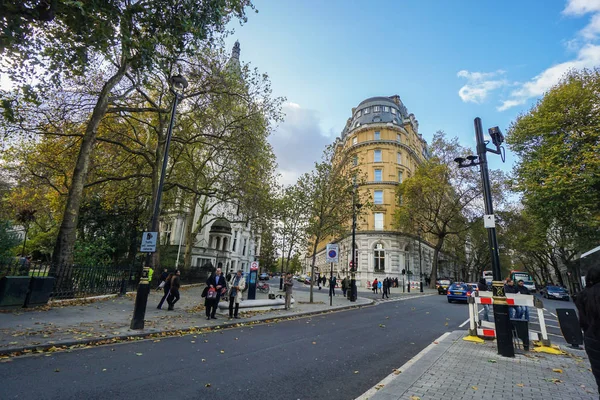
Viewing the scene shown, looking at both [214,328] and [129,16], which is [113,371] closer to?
[214,328]

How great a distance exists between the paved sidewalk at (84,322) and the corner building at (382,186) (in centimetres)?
2914

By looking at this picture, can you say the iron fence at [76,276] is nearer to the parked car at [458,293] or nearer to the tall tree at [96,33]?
the tall tree at [96,33]

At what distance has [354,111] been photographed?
57438mm

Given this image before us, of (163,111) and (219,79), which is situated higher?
(219,79)

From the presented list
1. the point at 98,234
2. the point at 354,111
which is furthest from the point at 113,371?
the point at 354,111

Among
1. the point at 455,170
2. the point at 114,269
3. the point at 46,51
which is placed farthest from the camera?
the point at 455,170

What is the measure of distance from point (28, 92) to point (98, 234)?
16690 mm

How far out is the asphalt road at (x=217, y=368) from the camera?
4070mm

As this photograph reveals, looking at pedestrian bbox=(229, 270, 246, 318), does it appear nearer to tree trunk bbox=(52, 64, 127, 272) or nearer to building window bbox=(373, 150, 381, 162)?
tree trunk bbox=(52, 64, 127, 272)

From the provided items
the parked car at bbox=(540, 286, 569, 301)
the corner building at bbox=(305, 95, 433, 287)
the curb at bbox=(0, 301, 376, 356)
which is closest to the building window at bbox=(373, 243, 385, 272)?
the corner building at bbox=(305, 95, 433, 287)

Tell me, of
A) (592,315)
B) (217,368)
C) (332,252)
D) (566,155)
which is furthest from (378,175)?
(592,315)

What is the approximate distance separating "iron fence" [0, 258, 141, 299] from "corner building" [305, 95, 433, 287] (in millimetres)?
28235

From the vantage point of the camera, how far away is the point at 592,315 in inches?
124

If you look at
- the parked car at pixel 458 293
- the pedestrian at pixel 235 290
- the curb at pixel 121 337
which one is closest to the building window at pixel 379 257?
the parked car at pixel 458 293
